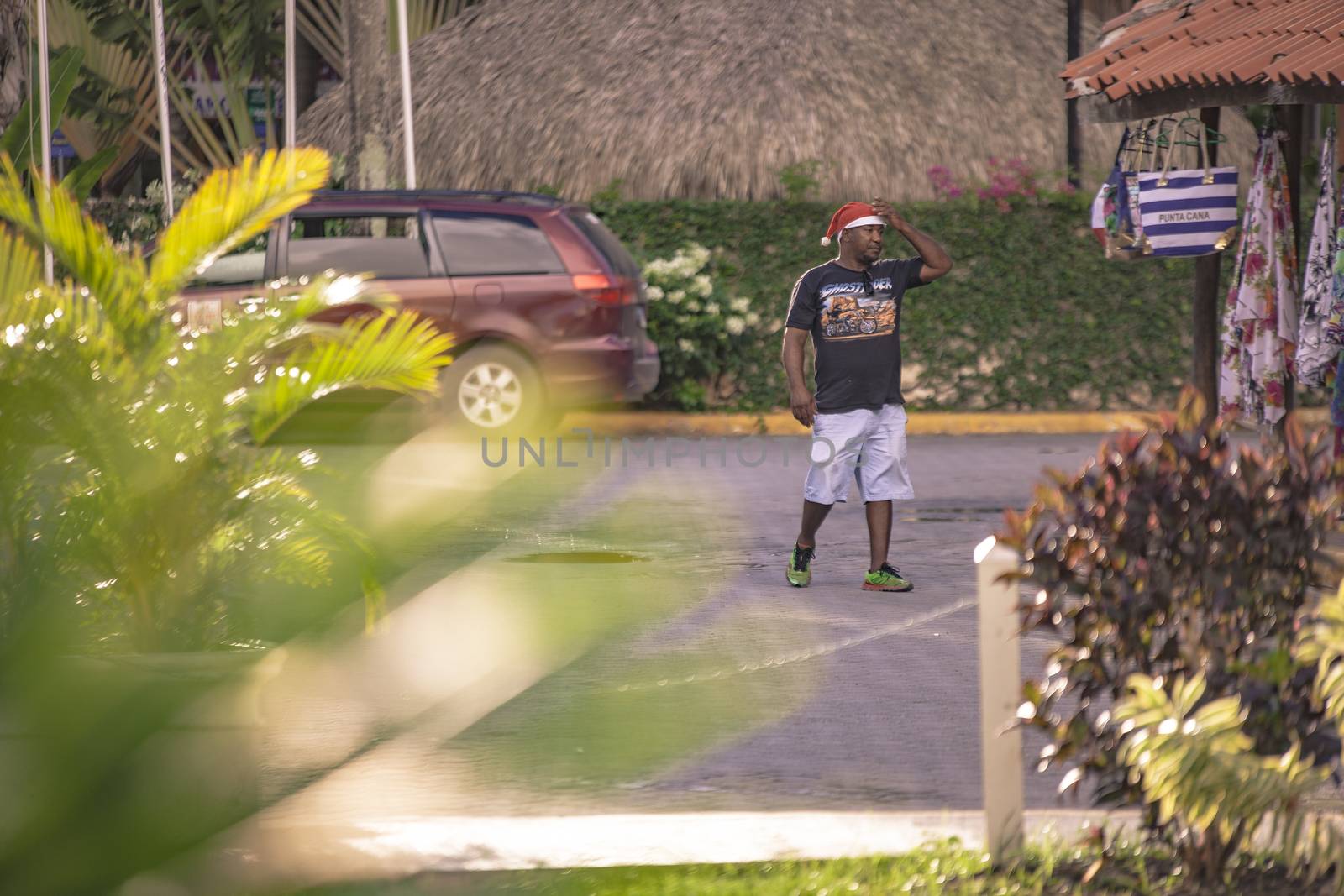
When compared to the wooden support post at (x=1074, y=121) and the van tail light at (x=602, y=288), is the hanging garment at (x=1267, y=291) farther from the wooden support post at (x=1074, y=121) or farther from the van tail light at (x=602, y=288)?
the wooden support post at (x=1074, y=121)

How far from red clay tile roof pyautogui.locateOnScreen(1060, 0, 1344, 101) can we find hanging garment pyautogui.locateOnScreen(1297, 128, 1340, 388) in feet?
1.99

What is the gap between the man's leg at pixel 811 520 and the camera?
972cm

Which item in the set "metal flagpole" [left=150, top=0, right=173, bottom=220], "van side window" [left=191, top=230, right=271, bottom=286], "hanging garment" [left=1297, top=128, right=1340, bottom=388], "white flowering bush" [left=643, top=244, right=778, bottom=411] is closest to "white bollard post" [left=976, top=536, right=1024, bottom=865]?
"hanging garment" [left=1297, top=128, right=1340, bottom=388]

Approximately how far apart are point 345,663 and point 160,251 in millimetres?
2637

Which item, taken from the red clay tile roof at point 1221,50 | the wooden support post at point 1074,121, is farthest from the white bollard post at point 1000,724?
the wooden support post at point 1074,121

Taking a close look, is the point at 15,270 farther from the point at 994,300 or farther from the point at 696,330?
the point at 994,300

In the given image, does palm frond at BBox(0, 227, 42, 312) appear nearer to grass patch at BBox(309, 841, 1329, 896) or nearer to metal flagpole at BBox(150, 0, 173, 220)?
grass patch at BBox(309, 841, 1329, 896)

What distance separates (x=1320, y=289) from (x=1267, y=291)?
2.57 ft

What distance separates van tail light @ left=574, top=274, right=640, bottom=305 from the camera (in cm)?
1628

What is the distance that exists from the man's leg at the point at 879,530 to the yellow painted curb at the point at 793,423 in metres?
8.31

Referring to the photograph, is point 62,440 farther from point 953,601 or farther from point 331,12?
point 331,12

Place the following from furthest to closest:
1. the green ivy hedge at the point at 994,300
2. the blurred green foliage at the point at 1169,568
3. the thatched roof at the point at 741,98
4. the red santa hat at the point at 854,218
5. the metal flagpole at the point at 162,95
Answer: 1. the metal flagpole at the point at 162,95
2. the thatched roof at the point at 741,98
3. the green ivy hedge at the point at 994,300
4. the red santa hat at the point at 854,218
5. the blurred green foliage at the point at 1169,568

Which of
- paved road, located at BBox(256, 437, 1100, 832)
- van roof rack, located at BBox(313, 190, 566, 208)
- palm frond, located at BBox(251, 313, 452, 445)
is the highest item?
van roof rack, located at BBox(313, 190, 566, 208)

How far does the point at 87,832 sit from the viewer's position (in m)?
2.95
